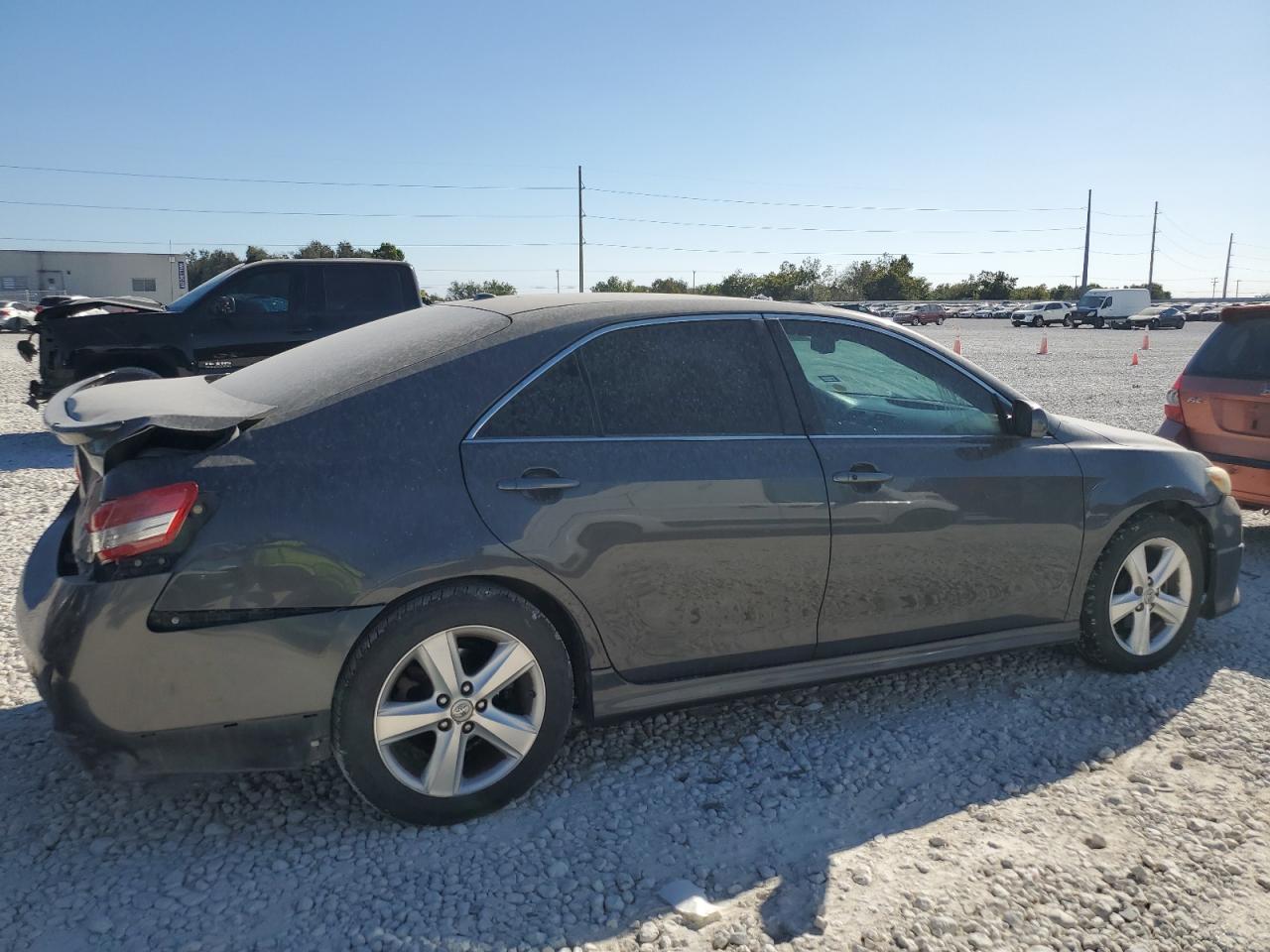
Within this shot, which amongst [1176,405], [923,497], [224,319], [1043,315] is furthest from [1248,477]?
[1043,315]

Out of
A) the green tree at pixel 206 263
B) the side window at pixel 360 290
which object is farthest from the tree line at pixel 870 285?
the side window at pixel 360 290

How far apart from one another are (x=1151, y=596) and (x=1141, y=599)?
0.07 m

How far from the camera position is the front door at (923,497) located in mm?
3566

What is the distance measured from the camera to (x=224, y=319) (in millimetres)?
10156

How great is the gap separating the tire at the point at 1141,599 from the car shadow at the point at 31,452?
7.96 m

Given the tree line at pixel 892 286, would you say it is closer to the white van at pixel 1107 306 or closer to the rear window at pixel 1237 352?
the white van at pixel 1107 306

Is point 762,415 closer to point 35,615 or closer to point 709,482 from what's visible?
point 709,482

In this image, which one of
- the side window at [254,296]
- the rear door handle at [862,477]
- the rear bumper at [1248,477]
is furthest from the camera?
the side window at [254,296]

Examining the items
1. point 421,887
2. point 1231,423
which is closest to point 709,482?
point 421,887

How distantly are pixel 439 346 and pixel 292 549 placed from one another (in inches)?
34.0

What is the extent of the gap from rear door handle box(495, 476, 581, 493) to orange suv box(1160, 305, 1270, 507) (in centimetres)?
499

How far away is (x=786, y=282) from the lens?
76.1 m

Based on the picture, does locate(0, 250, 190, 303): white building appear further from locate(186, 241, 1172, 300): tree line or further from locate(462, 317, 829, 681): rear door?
locate(462, 317, 829, 681): rear door

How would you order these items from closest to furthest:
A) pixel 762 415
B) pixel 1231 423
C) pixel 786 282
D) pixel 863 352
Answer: pixel 762 415
pixel 863 352
pixel 1231 423
pixel 786 282
